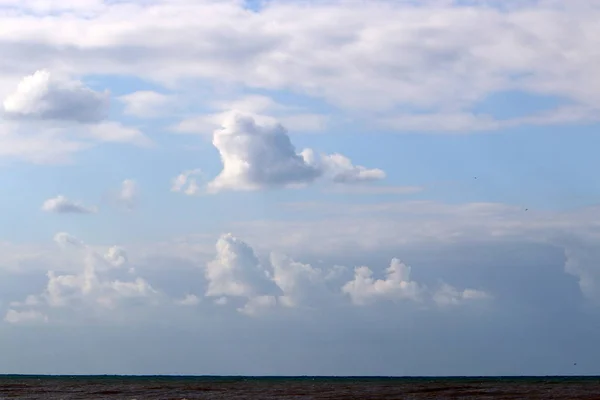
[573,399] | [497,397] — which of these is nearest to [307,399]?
[497,397]

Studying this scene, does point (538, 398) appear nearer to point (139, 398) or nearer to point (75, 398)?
point (139, 398)

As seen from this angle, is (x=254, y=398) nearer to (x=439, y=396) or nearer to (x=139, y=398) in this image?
(x=139, y=398)

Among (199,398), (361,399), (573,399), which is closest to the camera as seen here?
(573,399)

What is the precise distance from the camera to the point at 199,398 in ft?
409

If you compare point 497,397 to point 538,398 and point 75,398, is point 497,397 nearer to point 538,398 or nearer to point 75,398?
point 538,398

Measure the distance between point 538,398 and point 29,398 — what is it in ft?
243

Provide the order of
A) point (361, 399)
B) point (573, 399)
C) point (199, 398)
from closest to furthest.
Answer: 1. point (573, 399)
2. point (361, 399)
3. point (199, 398)

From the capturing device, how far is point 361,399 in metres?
115

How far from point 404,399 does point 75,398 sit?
51.3 meters

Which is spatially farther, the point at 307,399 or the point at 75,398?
the point at 75,398

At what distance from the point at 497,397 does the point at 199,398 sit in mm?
41564

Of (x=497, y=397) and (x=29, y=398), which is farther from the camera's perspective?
(x=29, y=398)

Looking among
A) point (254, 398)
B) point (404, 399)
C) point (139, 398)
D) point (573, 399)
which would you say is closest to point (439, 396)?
point (404, 399)

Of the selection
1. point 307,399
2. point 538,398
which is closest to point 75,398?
point 307,399
